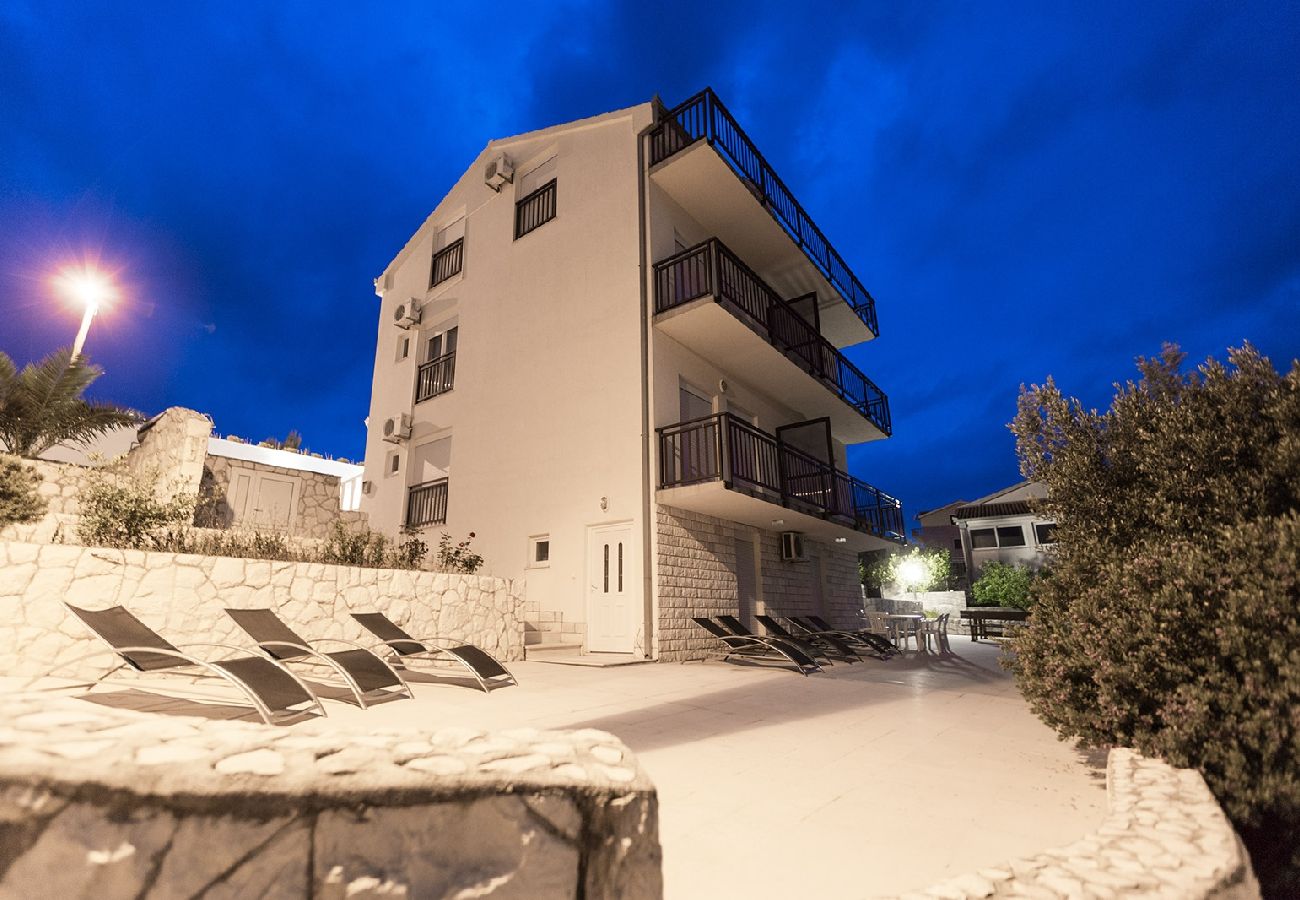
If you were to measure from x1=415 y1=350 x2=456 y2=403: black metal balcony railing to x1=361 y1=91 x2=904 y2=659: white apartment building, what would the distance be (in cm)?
6

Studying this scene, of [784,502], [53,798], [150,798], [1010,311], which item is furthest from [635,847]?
[1010,311]

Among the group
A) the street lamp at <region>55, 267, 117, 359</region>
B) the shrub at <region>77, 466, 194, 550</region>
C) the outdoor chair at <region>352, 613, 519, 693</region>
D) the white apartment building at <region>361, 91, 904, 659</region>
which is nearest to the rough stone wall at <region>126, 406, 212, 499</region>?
the street lamp at <region>55, 267, 117, 359</region>

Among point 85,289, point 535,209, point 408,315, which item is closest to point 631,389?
point 535,209

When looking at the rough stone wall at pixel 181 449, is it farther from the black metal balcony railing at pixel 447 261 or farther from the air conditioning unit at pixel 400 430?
the black metal balcony railing at pixel 447 261

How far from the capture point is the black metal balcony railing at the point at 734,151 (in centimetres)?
1108

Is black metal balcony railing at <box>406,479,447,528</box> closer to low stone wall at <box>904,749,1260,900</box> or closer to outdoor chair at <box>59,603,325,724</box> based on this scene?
outdoor chair at <box>59,603,325,724</box>

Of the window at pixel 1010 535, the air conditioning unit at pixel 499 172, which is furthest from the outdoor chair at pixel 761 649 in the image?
the window at pixel 1010 535

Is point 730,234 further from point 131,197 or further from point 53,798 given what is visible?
point 131,197

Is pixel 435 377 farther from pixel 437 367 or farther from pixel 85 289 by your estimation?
pixel 85 289

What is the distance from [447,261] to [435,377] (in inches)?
133

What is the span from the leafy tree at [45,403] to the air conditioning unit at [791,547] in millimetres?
14469

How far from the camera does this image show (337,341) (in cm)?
8862

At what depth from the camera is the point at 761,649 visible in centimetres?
967

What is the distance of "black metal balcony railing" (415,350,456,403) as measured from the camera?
45.7 feet
